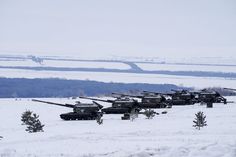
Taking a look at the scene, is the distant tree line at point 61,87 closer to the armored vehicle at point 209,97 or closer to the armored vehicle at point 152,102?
the armored vehicle at point 209,97

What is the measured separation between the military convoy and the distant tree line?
3111 cm

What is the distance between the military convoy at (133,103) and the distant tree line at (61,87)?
31112mm

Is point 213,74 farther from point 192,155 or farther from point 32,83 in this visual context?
point 192,155

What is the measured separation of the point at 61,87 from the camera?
354 feet

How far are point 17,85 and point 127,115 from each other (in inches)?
2570

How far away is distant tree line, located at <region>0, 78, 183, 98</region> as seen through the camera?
97.4m

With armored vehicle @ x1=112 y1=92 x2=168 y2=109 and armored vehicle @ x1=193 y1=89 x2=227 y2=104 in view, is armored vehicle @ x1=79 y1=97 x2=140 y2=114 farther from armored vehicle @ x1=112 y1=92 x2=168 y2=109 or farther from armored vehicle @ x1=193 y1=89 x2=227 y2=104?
armored vehicle @ x1=193 y1=89 x2=227 y2=104

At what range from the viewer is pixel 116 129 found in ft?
113

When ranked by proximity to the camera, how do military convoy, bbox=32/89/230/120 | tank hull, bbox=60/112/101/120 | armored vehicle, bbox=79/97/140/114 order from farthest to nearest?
armored vehicle, bbox=79/97/140/114 < military convoy, bbox=32/89/230/120 < tank hull, bbox=60/112/101/120

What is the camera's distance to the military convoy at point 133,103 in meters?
45.3

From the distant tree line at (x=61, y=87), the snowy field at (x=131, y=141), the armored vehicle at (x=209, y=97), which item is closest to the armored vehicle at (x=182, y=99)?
the armored vehicle at (x=209, y=97)

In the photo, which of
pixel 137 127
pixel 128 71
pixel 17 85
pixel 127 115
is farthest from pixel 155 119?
pixel 128 71

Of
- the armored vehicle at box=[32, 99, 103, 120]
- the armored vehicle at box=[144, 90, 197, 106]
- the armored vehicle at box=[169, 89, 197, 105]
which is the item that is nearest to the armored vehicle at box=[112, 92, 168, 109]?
the armored vehicle at box=[144, 90, 197, 106]

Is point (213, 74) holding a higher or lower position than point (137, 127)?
higher
